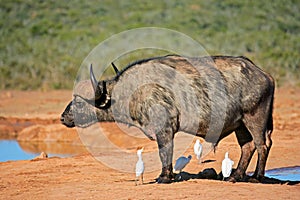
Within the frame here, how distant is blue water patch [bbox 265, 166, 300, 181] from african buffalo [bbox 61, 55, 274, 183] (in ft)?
3.25

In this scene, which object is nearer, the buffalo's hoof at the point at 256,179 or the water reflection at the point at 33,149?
the buffalo's hoof at the point at 256,179

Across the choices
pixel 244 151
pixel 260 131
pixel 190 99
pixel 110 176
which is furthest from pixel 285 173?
pixel 110 176

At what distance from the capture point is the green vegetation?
108ft

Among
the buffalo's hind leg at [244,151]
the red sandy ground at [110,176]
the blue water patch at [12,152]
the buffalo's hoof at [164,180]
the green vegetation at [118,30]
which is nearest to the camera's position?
the red sandy ground at [110,176]

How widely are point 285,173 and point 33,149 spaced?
735 centimetres

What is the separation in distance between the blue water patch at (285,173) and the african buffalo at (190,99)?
0.99 meters

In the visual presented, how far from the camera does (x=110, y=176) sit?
443 inches

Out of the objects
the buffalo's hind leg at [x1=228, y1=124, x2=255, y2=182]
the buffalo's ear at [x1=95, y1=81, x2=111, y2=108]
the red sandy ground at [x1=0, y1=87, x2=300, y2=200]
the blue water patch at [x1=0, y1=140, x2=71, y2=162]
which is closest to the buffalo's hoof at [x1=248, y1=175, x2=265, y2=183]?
the buffalo's hind leg at [x1=228, y1=124, x2=255, y2=182]

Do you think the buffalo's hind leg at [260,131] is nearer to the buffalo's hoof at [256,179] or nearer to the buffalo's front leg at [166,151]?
the buffalo's hoof at [256,179]

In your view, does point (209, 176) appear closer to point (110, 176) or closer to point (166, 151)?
point (166, 151)

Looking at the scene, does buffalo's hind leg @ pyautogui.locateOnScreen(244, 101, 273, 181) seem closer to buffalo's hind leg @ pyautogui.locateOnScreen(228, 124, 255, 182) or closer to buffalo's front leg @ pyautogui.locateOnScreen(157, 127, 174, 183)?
buffalo's hind leg @ pyautogui.locateOnScreen(228, 124, 255, 182)

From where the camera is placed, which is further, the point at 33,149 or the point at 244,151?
the point at 33,149

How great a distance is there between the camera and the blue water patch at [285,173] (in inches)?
449

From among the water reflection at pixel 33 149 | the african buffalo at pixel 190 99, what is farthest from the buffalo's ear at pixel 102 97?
the water reflection at pixel 33 149
